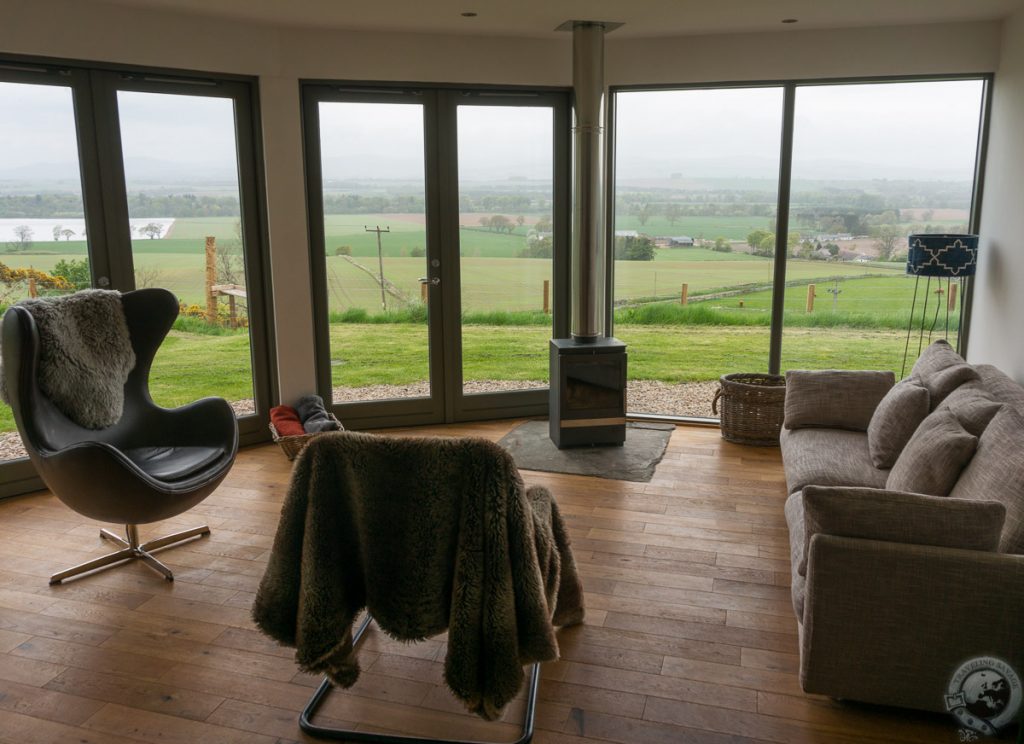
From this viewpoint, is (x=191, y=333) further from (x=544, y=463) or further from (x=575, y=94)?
(x=575, y=94)

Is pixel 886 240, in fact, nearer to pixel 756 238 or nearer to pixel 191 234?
pixel 756 238

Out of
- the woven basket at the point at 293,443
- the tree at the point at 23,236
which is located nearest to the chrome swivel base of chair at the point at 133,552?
the woven basket at the point at 293,443

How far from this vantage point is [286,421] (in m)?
5.17

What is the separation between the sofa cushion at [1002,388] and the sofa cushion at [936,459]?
267 mm

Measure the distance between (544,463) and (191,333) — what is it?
93.0 inches

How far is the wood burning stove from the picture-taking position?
203 inches

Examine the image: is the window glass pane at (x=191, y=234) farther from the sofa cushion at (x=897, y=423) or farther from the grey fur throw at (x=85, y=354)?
the sofa cushion at (x=897, y=423)

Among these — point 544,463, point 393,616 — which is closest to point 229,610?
point 393,616

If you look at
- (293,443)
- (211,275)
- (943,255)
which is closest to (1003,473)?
(943,255)

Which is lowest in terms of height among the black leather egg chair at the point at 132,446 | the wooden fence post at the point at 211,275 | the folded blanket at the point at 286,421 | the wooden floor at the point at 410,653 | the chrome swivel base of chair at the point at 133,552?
the wooden floor at the point at 410,653

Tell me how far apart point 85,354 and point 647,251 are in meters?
3.69

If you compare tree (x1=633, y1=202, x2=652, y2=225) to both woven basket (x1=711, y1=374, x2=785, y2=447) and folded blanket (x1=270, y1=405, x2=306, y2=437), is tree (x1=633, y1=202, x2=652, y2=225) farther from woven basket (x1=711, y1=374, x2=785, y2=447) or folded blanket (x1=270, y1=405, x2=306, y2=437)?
folded blanket (x1=270, y1=405, x2=306, y2=437)

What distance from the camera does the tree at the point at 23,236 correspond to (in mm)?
4344

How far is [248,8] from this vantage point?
452cm
